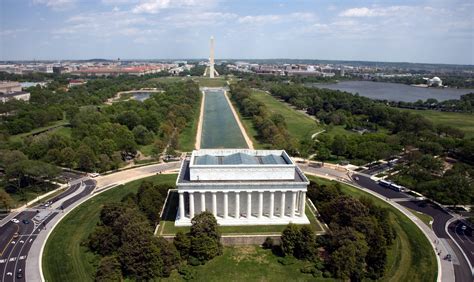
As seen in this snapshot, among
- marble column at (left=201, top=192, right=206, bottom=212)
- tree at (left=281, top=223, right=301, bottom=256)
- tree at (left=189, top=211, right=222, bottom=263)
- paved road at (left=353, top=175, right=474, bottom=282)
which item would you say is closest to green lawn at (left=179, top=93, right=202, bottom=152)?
marble column at (left=201, top=192, right=206, bottom=212)

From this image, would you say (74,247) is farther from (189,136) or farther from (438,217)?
(189,136)

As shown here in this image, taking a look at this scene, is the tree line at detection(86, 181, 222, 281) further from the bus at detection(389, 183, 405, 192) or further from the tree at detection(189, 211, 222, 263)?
the bus at detection(389, 183, 405, 192)

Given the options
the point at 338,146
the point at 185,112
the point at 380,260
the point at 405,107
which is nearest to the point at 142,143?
the point at 185,112

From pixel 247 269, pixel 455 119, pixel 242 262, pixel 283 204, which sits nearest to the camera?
pixel 247 269

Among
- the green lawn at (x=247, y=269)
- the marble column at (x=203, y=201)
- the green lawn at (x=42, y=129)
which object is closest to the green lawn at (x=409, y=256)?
the green lawn at (x=247, y=269)

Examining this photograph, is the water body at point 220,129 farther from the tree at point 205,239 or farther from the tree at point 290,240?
the tree at point 290,240

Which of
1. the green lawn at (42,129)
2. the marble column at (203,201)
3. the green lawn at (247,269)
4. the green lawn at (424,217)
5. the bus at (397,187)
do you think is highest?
the marble column at (203,201)

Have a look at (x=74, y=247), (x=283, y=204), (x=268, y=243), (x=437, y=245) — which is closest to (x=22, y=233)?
(x=74, y=247)
